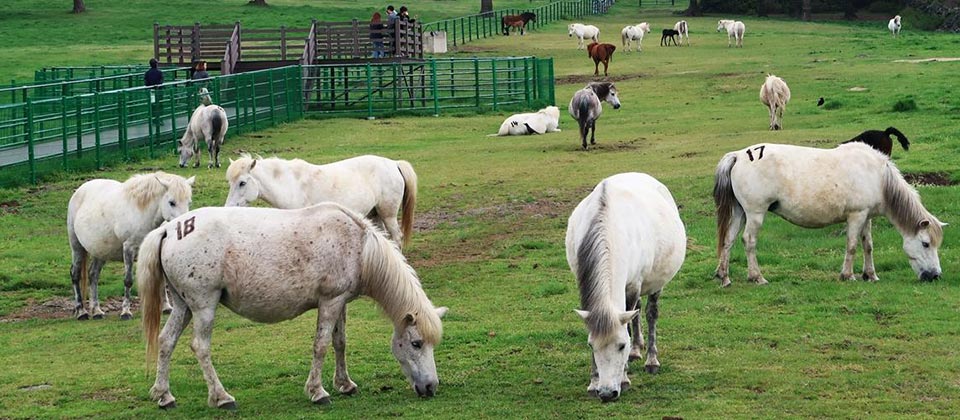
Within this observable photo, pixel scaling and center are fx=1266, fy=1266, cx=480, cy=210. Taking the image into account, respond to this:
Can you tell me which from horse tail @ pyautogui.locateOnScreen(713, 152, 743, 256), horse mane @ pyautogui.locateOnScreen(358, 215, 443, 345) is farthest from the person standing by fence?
horse mane @ pyautogui.locateOnScreen(358, 215, 443, 345)

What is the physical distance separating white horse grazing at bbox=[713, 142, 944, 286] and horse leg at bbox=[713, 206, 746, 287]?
13 centimetres

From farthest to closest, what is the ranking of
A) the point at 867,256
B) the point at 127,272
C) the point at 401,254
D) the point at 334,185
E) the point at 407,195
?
the point at 407,195
the point at 334,185
the point at 127,272
the point at 867,256
the point at 401,254

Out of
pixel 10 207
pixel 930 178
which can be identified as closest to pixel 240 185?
pixel 10 207

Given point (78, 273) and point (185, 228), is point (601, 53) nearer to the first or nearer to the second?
point (78, 273)

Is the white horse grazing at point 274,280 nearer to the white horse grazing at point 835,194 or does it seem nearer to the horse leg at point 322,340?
the horse leg at point 322,340

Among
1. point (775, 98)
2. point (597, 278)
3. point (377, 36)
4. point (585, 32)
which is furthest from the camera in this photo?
point (585, 32)

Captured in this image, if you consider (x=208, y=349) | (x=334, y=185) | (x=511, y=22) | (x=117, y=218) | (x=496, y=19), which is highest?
(x=496, y=19)

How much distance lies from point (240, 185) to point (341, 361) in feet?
13.7

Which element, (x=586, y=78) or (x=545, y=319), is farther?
(x=586, y=78)

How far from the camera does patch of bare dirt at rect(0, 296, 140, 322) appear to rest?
12.5m

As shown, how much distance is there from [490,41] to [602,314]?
155 ft

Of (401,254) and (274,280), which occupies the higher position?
(401,254)

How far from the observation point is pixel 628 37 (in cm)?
5031

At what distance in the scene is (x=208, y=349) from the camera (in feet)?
27.3
